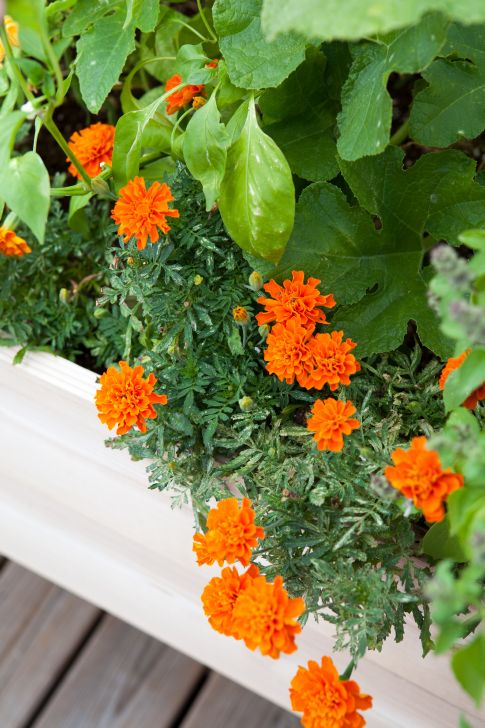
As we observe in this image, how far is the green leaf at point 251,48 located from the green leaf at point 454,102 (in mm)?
134

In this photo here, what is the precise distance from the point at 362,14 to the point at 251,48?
0.30 m

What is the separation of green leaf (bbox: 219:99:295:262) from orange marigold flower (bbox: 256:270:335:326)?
3cm

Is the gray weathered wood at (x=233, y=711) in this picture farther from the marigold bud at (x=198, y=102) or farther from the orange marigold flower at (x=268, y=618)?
the marigold bud at (x=198, y=102)

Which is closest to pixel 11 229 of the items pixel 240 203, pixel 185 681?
pixel 240 203

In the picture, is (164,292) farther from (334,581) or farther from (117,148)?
(334,581)

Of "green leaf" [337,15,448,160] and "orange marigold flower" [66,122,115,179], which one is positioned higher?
"green leaf" [337,15,448,160]

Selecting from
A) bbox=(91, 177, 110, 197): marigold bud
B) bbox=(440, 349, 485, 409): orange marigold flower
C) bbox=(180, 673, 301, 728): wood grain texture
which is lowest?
bbox=(180, 673, 301, 728): wood grain texture

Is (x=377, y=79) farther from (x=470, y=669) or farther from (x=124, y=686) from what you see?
(x=124, y=686)

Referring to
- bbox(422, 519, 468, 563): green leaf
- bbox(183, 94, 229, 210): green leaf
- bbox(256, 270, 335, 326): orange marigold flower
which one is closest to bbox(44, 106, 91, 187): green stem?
bbox(183, 94, 229, 210): green leaf

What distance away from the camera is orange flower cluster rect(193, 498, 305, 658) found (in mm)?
570

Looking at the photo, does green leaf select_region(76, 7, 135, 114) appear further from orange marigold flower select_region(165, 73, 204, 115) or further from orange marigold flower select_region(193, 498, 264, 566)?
orange marigold flower select_region(193, 498, 264, 566)

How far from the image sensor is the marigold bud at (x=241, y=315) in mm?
709

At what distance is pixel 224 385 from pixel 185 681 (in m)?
0.74

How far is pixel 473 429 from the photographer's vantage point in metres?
0.51
